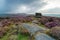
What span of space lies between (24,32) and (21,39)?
99 cm

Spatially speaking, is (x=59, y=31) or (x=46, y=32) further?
(x=46, y=32)

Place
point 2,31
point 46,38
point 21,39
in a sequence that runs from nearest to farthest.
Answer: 1. point 46,38
2. point 21,39
3. point 2,31

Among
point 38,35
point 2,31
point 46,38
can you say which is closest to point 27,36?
point 38,35

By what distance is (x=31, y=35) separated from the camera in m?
11.9

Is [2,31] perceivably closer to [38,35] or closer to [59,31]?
[38,35]

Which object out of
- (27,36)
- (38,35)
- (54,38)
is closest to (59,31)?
(54,38)

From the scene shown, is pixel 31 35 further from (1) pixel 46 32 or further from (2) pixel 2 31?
(2) pixel 2 31

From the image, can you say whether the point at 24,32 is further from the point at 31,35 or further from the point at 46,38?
the point at 46,38

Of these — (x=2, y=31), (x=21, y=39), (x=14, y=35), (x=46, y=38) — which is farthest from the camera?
(x=2, y=31)

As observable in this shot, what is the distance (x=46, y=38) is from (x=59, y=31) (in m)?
1.13

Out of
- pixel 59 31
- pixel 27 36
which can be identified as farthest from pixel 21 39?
pixel 59 31

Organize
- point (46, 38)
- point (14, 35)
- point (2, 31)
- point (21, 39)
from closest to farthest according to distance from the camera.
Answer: point (46, 38) → point (21, 39) → point (14, 35) → point (2, 31)

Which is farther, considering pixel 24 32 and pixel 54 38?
pixel 24 32

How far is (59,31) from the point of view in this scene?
36.6 feet
